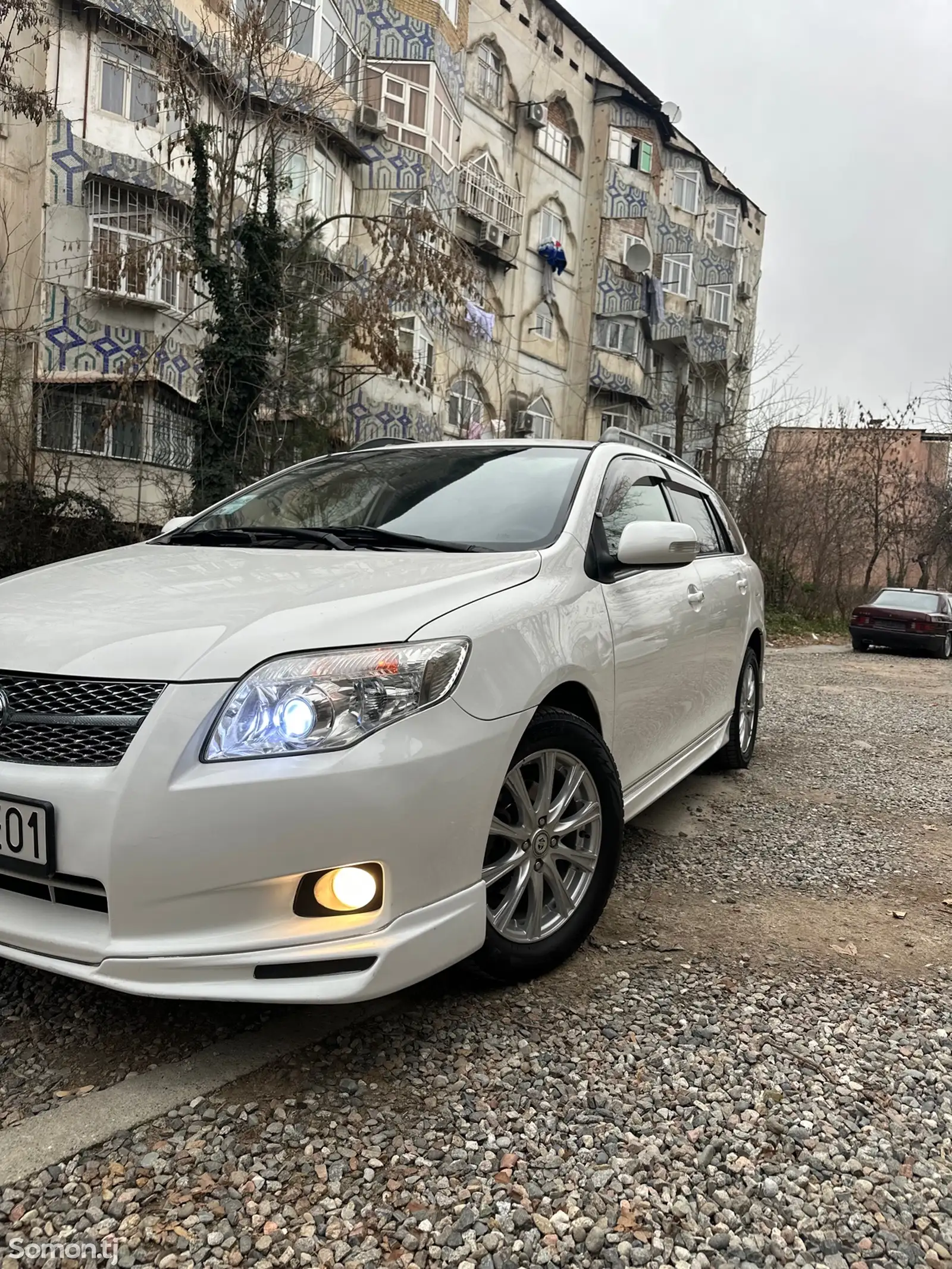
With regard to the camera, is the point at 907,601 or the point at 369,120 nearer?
the point at 907,601

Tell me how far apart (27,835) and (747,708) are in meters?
4.50

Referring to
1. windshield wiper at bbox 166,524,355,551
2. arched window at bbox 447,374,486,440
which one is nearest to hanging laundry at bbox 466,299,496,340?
arched window at bbox 447,374,486,440

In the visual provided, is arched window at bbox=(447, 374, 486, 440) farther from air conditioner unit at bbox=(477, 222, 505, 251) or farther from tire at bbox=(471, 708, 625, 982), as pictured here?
tire at bbox=(471, 708, 625, 982)

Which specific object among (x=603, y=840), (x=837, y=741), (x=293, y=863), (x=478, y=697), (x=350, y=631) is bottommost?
(x=837, y=741)

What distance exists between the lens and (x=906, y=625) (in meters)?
17.2

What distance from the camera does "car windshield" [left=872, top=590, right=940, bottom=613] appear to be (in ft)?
58.3

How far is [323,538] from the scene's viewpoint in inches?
119

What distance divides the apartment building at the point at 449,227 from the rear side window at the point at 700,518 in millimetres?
5622

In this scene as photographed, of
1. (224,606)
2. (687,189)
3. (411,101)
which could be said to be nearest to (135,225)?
(411,101)

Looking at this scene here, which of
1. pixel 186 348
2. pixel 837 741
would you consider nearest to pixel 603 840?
pixel 837 741

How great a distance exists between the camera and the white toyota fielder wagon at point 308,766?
1.93 metres

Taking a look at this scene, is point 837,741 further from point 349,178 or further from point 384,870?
point 349,178

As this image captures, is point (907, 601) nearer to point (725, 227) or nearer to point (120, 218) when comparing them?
point (120, 218)

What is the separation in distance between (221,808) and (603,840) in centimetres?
131
